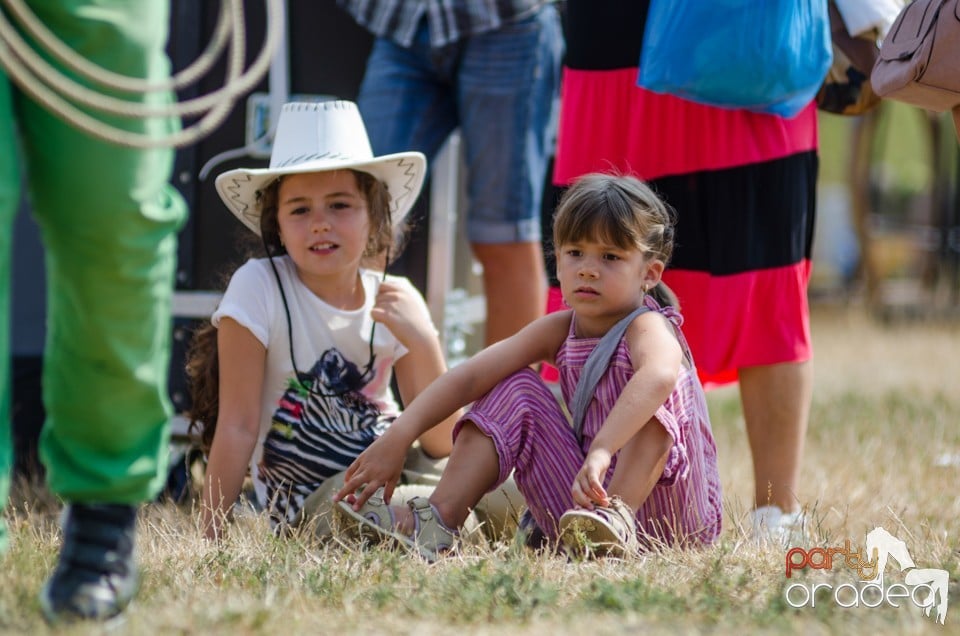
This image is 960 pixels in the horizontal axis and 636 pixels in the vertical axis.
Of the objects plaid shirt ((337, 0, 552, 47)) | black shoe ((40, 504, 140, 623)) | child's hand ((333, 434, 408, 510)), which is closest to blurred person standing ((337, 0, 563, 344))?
plaid shirt ((337, 0, 552, 47))

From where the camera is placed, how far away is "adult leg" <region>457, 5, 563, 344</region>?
3590 mm

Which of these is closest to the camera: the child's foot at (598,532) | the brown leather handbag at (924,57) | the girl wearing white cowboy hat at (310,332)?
the child's foot at (598,532)

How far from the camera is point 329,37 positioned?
3.94 metres

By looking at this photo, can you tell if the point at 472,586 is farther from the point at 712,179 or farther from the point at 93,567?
the point at 712,179

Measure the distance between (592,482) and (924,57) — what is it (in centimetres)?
110

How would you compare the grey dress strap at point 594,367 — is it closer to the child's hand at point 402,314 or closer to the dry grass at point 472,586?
the dry grass at point 472,586

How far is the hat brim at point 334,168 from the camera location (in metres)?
3.01

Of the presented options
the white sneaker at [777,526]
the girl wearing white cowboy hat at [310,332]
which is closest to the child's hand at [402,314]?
the girl wearing white cowboy hat at [310,332]

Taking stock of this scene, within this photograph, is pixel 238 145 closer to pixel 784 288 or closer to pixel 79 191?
pixel 784 288

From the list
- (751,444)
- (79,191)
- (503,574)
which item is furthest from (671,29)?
(79,191)

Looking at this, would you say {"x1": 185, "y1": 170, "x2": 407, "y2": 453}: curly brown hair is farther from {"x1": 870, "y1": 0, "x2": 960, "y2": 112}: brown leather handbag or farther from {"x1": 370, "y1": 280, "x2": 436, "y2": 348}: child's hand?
{"x1": 870, "y1": 0, "x2": 960, "y2": 112}: brown leather handbag

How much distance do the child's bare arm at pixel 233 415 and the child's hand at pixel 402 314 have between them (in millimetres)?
309

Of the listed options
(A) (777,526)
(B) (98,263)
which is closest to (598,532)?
(A) (777,526)

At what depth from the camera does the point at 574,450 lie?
8.87ft
